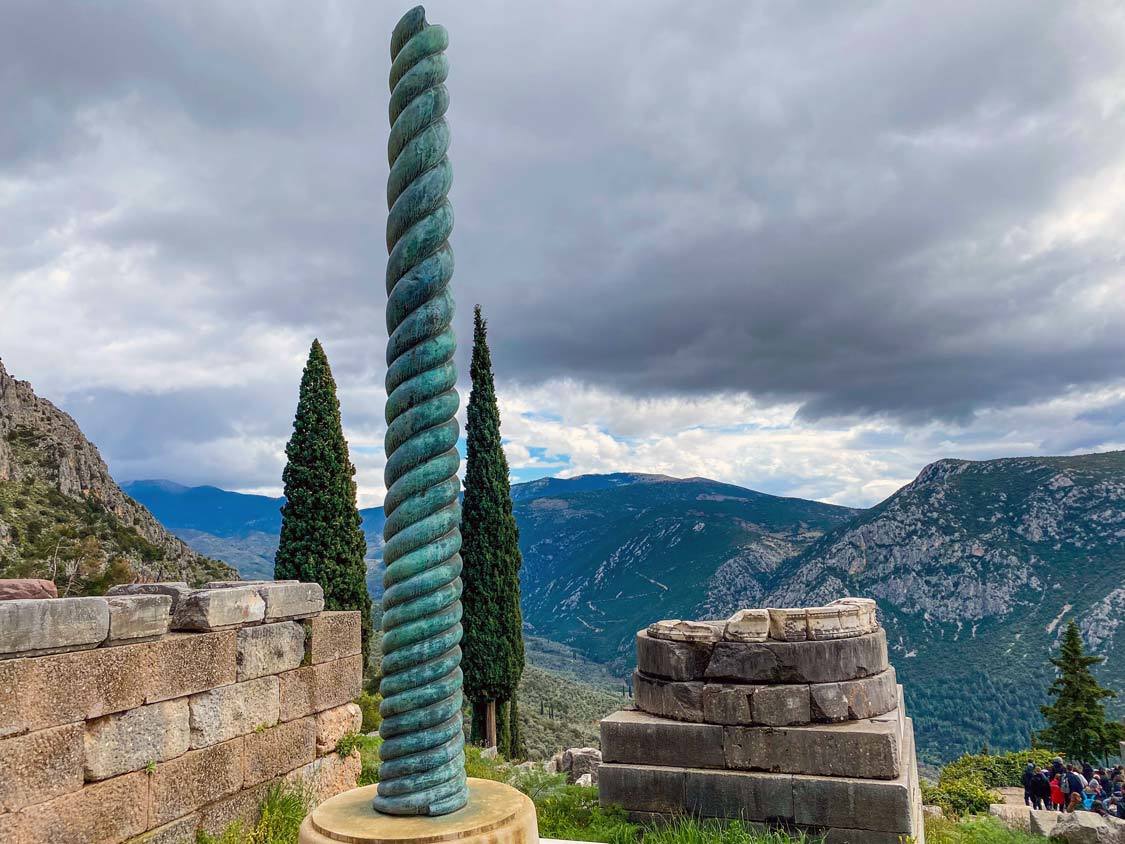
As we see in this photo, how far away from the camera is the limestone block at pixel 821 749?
285 inches

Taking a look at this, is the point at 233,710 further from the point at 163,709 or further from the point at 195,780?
the point at 163,709

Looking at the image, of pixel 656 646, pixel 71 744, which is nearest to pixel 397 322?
pixel 71 744

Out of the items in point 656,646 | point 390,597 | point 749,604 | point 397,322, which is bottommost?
point 749,604

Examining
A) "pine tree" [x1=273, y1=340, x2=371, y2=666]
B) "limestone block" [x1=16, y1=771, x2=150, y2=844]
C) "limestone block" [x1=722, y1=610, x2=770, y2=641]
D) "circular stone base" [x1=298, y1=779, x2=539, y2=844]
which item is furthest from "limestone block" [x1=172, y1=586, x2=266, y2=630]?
"pine tree" [x1=273, y1=340, x2=371, y2=666]

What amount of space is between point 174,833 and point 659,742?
4543 mm

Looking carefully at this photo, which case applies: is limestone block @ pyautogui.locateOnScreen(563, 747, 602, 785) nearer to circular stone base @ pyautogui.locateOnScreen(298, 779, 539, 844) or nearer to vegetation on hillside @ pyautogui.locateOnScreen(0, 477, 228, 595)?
circular stone base @ pyautogui.locateOnScreen(298, 779, 539, 844)

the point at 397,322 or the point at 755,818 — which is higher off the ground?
the point at 397,322

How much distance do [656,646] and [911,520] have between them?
9819cm

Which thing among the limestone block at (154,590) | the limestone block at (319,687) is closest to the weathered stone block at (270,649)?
the limestone block at (319,687)

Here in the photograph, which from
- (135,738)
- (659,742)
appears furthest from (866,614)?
(135,738)

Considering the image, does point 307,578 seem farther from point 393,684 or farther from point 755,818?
point 393,684

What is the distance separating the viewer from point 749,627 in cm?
813

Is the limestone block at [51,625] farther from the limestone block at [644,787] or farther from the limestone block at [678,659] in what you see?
the limestone block at [678,659]

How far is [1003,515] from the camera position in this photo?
3625 inches
